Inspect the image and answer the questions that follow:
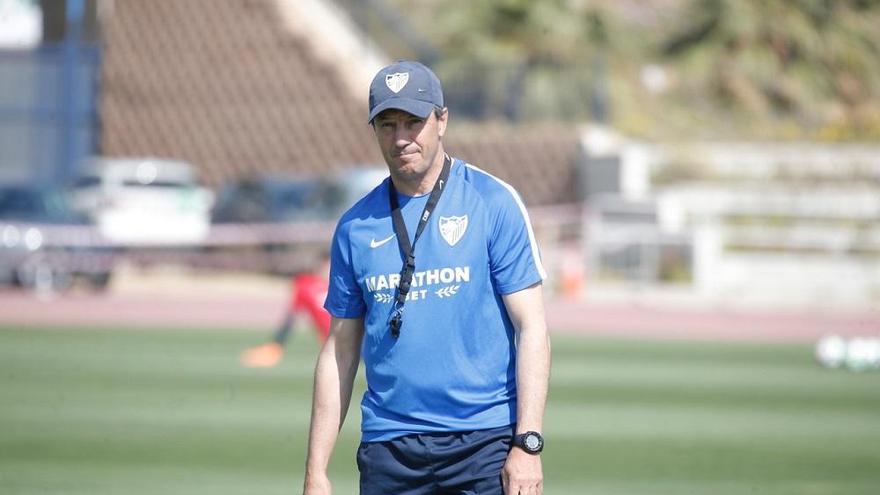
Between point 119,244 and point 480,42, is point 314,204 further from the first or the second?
point 480,42

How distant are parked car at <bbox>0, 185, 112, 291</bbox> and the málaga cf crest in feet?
75.6

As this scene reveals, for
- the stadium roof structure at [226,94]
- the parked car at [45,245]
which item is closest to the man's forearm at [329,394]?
the parked car at [45,245]

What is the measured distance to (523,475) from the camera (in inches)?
199

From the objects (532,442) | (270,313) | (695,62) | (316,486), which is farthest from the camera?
(695,62)

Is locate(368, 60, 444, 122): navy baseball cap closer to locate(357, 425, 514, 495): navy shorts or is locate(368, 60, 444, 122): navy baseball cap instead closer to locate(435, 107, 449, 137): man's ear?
locate(435, 107, 449, 137): man's ear

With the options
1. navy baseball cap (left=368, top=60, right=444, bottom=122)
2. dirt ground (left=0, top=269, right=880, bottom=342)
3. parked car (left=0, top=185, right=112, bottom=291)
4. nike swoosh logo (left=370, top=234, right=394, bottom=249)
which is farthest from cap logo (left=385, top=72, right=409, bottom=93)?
parked car (left=0, top=185, right=112, bottom=291)

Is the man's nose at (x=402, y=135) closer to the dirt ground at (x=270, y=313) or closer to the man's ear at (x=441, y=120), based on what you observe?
the man's ear at (x=441, y=120)

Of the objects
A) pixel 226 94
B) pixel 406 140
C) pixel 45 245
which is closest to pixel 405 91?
pixel 406 140

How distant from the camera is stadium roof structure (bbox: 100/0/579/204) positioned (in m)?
37.5

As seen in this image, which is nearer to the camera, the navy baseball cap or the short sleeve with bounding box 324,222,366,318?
the navy baseball cap

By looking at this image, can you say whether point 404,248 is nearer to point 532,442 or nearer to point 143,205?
point 532,442

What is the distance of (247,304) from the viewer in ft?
86.4

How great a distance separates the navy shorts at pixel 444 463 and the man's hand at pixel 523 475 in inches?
3.6

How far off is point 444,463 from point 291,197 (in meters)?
26.0
